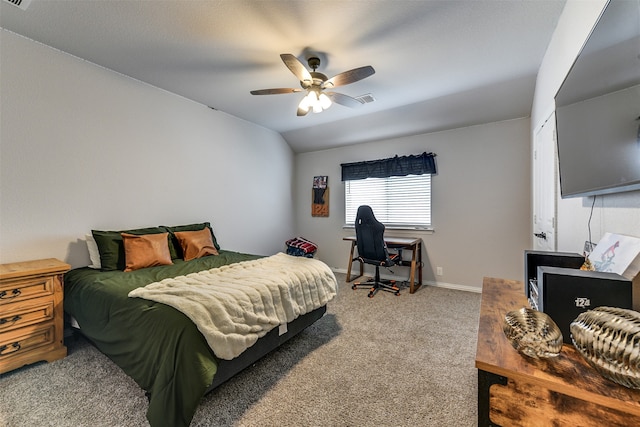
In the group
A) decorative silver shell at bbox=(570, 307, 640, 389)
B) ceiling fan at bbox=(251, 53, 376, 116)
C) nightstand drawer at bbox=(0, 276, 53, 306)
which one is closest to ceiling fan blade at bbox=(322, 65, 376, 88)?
ceiling fan at bbox=(251, 53, 376, 116)

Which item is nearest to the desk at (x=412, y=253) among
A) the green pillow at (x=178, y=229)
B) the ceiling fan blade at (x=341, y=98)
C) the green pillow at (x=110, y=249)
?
the ceiling fan blade at (x=341, y=98)

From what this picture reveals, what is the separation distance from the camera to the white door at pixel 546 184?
6.83 feet

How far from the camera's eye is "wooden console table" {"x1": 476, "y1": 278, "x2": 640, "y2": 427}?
2.31 ft

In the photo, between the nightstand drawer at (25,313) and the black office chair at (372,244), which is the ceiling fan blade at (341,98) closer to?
the black office chair at (372,244)

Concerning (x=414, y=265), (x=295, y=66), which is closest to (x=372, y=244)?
(x=414, y=265)

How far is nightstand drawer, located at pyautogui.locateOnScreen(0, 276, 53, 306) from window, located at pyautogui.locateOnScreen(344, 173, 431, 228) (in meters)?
3.87

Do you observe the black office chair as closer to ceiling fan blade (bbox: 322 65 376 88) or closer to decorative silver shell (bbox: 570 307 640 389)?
ceiling fan blade (bbox: 322 65 376 88)

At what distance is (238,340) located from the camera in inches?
61.9

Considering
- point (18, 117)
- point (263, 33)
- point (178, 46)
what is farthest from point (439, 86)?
point (18, 117)

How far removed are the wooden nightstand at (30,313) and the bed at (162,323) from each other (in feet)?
0.45

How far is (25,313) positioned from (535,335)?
306cm

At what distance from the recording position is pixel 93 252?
2520 mm

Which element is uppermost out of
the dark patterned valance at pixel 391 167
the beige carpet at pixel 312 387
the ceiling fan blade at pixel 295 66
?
the ceiling fan blade at pixel 295 66

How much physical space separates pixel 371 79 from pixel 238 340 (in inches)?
109
